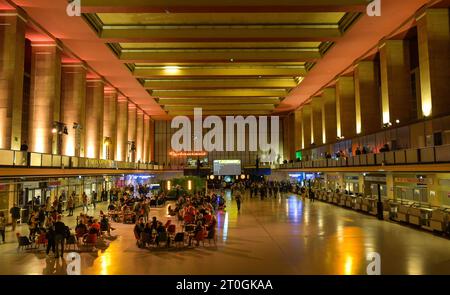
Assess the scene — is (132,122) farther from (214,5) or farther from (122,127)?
(214,5)

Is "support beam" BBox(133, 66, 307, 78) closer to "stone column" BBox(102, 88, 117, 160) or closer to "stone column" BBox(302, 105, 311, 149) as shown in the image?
"stone column" BBox(102, 88, 117, 160)

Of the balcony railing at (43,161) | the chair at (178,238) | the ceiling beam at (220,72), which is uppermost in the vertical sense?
the ceiling beam at (220,72)

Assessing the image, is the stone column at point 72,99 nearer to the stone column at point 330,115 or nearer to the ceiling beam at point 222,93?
the ceiling beam at point 222,93

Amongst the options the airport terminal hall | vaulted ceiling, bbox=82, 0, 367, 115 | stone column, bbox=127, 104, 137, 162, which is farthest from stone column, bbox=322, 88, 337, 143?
stone column, bbox=127, 104, 137, 162

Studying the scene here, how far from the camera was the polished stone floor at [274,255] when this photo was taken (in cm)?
859

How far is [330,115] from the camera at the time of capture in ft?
119

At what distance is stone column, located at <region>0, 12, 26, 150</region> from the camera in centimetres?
1642

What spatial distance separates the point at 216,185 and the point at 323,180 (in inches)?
690

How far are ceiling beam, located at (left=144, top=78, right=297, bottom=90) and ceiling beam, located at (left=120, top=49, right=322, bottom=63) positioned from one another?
7329mm

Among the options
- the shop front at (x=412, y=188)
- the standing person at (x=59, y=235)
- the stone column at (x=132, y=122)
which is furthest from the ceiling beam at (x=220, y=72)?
the standing person at (x=59, y=235)

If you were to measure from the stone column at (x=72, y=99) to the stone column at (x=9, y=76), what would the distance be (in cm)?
809

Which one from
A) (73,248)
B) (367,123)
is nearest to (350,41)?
(367,123)

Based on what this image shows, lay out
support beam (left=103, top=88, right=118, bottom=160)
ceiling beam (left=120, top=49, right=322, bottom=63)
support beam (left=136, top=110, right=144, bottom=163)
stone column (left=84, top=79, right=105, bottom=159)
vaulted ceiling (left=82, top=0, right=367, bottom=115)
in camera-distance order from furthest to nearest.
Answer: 1. support beam (left=136, top=110, right=144, bottom=163)
2. support beam (left=103, top=88, right=118, bottom=160)
3. stone column (left=84, top=79, right=105, bottom=159)
4. ceiling beam (left=120, top=49, right=322, bottom=63)
5. vaulted ceiling (left=82, top=0, right=367, bottom=115)
